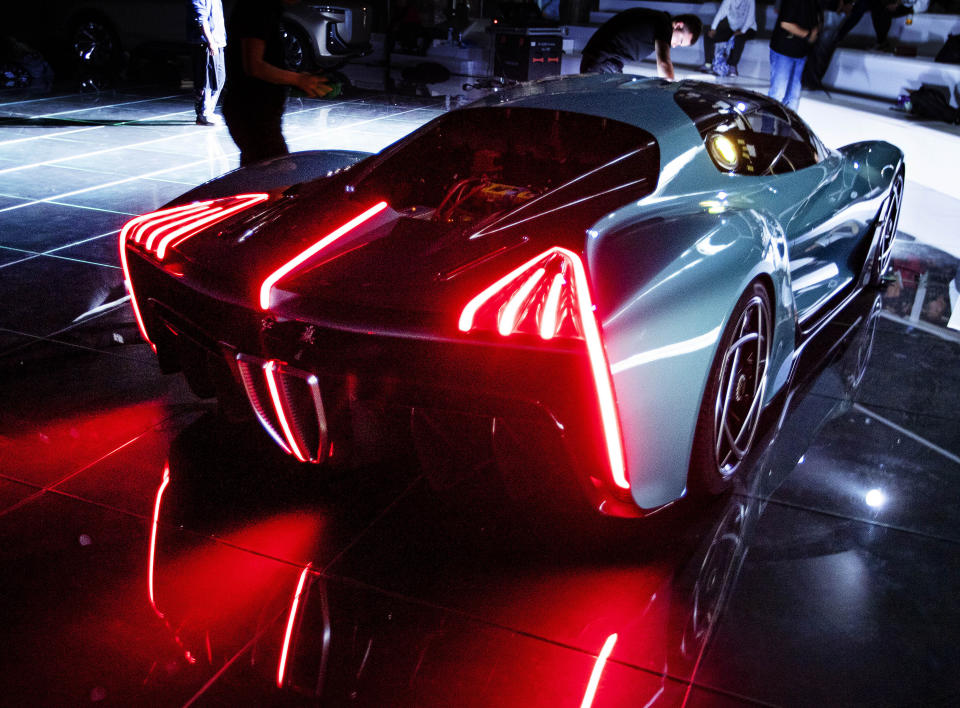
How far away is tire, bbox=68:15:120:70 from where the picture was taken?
1285 centimetres

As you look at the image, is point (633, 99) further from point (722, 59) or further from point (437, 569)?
point (722, 59)

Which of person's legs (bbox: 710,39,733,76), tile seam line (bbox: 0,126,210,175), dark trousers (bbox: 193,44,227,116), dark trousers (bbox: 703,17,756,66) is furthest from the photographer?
person's legs (bbox: 710,39,733,76)

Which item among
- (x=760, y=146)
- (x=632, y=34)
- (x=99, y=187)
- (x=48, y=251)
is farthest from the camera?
(x=632, y=34)

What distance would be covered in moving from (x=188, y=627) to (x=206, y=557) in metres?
0.29

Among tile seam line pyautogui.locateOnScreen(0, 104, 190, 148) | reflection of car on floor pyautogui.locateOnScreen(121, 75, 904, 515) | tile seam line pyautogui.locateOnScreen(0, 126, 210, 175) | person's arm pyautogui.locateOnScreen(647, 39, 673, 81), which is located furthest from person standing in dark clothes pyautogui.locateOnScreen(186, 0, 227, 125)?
reflection of car on floor pyautogui.locateOnScreen(121, 75, 904, 515)

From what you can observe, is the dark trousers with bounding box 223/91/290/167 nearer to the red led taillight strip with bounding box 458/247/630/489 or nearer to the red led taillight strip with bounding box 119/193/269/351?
the red led taillight strip with bounding box 119/193/269/351

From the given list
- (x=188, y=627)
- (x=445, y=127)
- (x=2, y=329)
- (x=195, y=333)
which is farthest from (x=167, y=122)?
(x=188, y=627)

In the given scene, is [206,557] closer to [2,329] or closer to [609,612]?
[609,612]

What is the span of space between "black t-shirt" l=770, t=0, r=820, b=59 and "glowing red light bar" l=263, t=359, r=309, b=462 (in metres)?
8.23

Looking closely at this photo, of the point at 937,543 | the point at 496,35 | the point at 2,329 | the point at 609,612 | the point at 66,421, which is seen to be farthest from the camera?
the point at 496,35

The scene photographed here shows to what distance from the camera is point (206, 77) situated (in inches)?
366

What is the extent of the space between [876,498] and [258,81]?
3.46 metres

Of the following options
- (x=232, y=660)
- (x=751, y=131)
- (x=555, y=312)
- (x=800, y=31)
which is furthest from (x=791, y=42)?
(x=232, y=660)

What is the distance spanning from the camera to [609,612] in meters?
2.14
